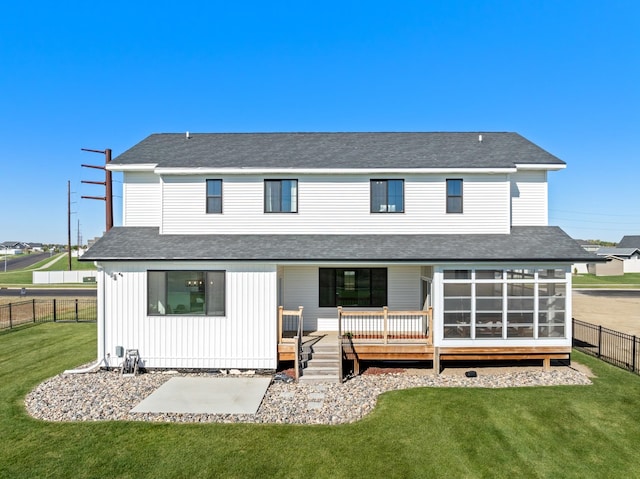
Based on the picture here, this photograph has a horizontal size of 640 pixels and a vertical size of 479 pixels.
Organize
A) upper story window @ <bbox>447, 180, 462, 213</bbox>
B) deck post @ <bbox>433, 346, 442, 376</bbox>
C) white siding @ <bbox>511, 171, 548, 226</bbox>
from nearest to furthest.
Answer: deck post @ <bbox>433, 346, 442, 376</bbox>, upper story window @ <bbox>447, 180, 462, 213</bbox>, white siding @ <bbox>511, 171, 548, 226</bbox>

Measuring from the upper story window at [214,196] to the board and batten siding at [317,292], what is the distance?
10.7ft

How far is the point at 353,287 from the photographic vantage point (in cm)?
1298

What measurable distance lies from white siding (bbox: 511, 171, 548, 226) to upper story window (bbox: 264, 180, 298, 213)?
7954 millimetres

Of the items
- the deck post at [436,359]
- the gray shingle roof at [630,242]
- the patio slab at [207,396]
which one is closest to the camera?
the patio slab at [207,396]

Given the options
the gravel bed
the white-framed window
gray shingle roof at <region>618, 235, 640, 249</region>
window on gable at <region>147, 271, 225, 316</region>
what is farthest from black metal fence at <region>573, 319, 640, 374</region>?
gray shingle roof at <region>618, 235, 640, 249</region>

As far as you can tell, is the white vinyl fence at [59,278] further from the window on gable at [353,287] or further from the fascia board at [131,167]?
the window on gable at [353,287]

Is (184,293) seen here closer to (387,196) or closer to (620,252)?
(387,196)

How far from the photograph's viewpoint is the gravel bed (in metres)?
7.96

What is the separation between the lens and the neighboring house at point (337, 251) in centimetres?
1074

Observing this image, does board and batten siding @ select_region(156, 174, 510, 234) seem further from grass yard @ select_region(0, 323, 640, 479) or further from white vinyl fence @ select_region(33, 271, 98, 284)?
white vinyl fence @ select_region(33, 271, 98, 284)

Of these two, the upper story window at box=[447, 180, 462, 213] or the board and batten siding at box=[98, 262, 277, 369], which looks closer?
the board and batten siding at box=[98, 262, 277, 369]

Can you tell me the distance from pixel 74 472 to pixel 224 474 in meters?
2.55

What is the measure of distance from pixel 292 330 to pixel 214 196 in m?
5.57

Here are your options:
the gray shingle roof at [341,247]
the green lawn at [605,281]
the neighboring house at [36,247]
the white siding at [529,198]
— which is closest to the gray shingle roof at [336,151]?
the white siding at [529,198]
